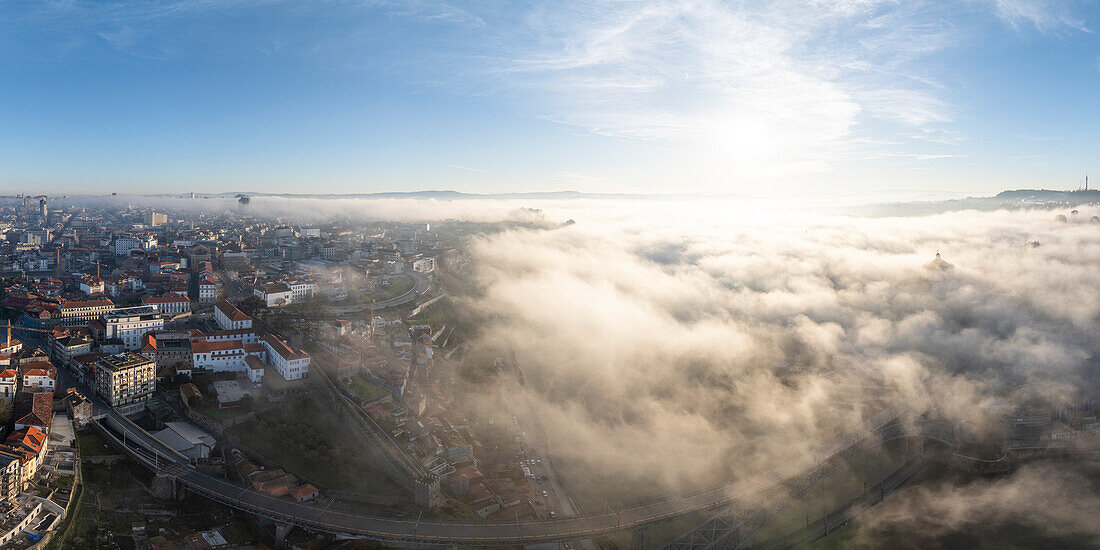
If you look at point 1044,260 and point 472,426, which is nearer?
point 472,426

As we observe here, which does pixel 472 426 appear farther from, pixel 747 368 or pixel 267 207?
pixel 267 207

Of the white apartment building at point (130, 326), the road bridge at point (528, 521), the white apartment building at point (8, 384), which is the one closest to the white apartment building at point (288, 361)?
the road bridge at point (528, 521)

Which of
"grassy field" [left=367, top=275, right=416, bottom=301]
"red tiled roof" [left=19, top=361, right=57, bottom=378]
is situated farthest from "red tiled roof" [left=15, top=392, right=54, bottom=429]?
"grassy field" [left=367, top=275, right=416, bottom=301]

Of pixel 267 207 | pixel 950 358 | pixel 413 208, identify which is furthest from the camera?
pixel 267 207

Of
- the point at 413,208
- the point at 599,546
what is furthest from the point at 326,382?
the point at 413,208

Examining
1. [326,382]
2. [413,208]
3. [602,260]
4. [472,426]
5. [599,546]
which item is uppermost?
[413,208]

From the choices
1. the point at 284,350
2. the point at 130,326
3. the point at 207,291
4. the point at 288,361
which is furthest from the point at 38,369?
the point at 207,291
